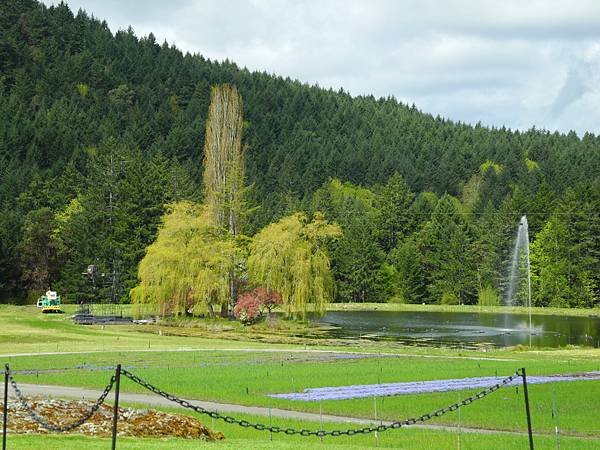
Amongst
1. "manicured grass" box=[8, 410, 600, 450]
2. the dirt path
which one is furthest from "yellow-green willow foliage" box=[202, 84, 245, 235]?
"manicured grass" box=[8, 410, 600, 450]

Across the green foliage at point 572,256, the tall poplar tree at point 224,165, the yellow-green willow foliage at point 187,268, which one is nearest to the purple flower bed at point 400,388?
the yellow-green willow foliage at point 187,268

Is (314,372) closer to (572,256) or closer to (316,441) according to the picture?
(316,441)

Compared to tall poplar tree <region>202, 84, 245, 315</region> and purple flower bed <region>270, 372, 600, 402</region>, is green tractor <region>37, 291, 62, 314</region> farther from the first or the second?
purple flower bed <region>270, 372, 600, 402</region>

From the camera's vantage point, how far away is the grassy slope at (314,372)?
30.9m

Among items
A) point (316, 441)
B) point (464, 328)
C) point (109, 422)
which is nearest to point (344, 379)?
point (316, 441)

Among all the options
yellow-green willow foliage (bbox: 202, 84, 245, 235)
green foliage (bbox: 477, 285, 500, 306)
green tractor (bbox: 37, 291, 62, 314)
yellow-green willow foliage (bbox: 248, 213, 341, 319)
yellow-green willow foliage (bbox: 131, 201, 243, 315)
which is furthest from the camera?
green foliage (bbox: 477, 285, 500, 306)

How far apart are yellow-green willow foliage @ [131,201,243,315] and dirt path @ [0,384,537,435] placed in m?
47.7

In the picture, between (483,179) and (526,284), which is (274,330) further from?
(483,179)

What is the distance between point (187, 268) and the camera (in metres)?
87.0

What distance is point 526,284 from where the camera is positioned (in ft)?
411

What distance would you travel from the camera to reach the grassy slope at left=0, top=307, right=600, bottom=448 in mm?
30891

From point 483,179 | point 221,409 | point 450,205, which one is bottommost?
point 221,409

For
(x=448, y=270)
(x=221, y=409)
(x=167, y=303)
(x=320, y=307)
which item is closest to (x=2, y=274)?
(x=167, y=303)

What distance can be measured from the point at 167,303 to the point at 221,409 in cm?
5603
